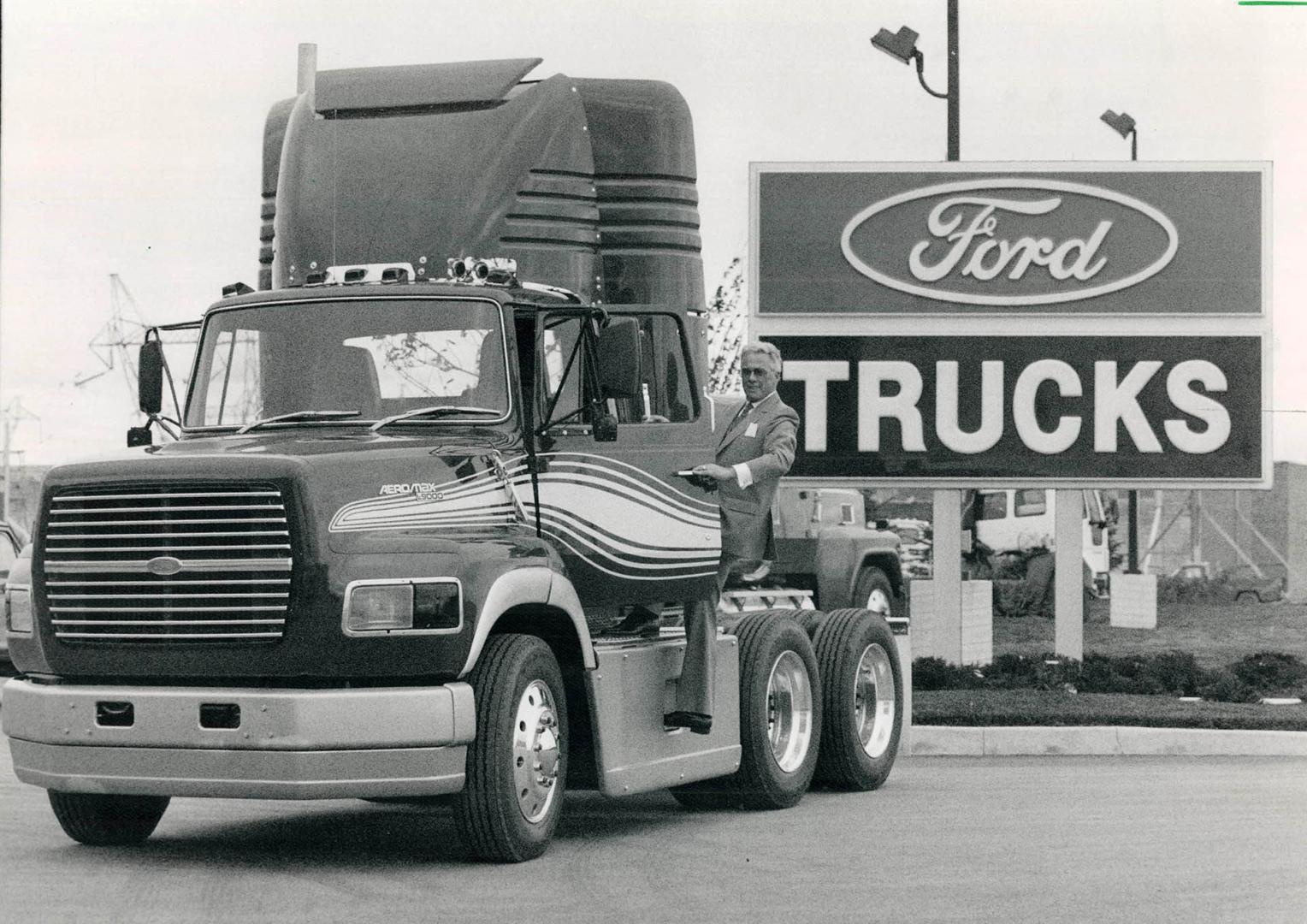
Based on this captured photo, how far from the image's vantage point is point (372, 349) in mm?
10547

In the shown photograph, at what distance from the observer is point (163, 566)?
939 cm

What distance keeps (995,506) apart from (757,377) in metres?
38.0

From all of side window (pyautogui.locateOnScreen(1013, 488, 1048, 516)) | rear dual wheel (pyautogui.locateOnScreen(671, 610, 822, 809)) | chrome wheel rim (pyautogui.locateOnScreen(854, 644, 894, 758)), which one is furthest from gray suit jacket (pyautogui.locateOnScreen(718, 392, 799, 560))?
side window (pyautogui.locateOnScreen(1013, 488, 1048, 516))

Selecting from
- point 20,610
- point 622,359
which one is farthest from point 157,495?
point 622,359

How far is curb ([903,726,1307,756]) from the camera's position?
1542cm

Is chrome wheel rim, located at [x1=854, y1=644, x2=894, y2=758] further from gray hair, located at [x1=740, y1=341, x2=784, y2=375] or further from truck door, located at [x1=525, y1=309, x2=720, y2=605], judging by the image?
truck door, located at [x1=525, y1=309, x2=720, y2=605]

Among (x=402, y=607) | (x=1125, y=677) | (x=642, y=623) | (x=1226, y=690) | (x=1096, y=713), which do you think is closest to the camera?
(x=402, y=607)

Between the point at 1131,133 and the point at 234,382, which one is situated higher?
the point at 1131,133

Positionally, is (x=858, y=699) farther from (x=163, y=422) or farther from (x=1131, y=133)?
(x=1131, y=133)

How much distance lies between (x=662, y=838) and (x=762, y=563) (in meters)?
1.98

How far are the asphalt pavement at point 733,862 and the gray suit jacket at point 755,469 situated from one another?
4.85ft

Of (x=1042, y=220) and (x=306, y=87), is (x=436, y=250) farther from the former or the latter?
(x=1042, y=220)

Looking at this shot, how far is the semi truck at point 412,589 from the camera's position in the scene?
363 inches

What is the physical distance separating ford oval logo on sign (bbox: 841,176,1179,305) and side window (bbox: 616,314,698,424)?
24.5 ft
